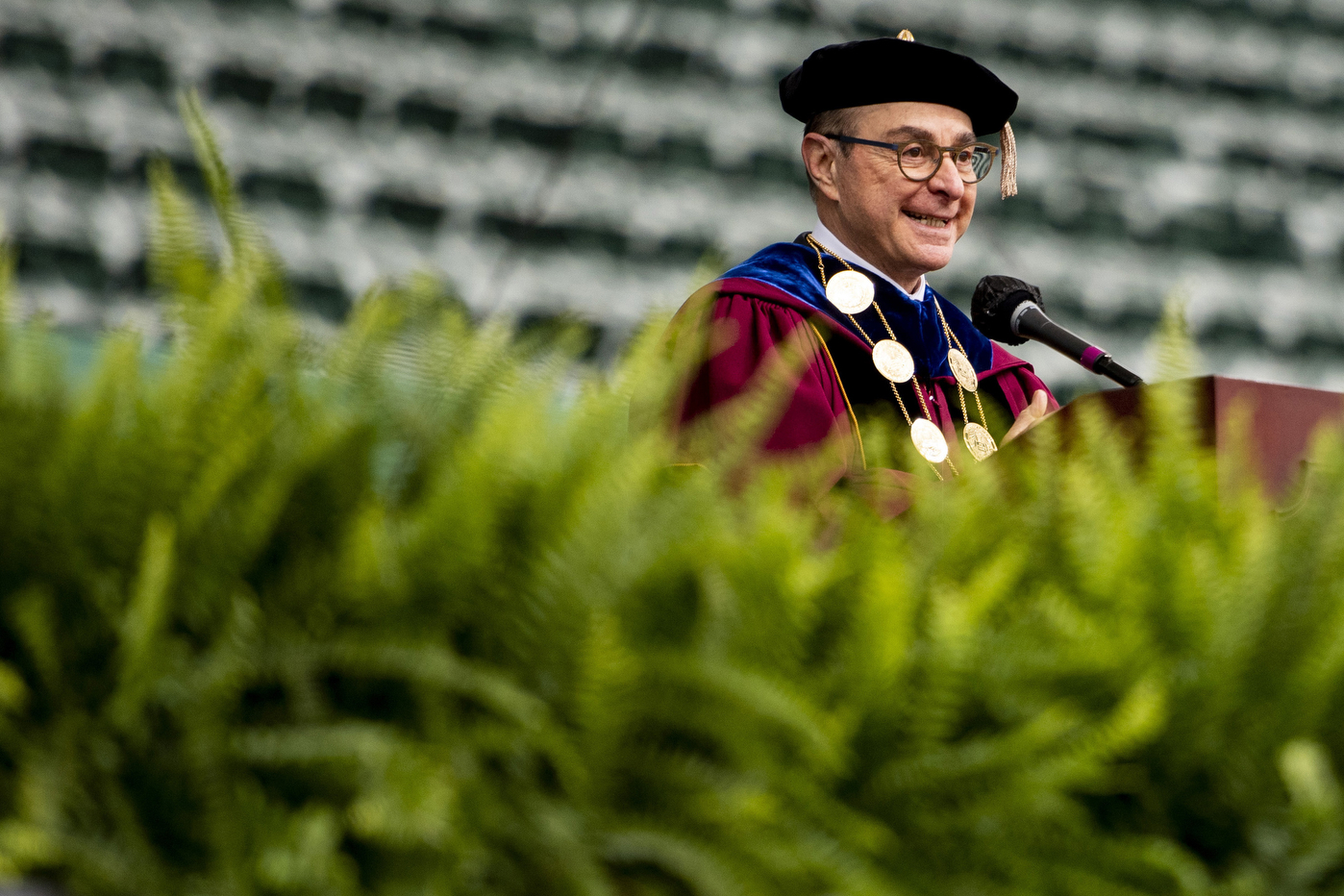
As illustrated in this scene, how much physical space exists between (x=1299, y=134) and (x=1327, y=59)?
0.17m

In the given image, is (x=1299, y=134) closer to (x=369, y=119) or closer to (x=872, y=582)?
(x=369, y=119)

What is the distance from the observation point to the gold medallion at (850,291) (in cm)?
183

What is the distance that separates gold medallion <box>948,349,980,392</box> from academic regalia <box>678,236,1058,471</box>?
0.01 metres

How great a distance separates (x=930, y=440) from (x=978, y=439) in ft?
0.58

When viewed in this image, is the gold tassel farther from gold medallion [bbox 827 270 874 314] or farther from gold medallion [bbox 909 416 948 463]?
gold medallion [bbox 909 416 948 463]

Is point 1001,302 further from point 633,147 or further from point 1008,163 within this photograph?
point 633,147

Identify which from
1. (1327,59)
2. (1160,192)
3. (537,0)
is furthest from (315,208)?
(1327,59)

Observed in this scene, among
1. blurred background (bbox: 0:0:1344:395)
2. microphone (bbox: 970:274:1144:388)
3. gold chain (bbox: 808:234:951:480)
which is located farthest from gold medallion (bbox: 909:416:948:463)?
blurred background (bbox: 0:0:1344:395)

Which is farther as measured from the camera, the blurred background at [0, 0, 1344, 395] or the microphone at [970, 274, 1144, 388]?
the blurred background at [0, 0, 1344, 395]

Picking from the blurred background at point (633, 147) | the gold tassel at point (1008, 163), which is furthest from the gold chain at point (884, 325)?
the blurred background at point (633, 147)

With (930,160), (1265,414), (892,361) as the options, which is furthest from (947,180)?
(1265,414)

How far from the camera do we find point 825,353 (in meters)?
1.75

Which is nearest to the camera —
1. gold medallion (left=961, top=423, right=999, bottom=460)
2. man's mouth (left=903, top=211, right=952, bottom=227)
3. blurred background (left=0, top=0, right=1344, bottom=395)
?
gold medallion (left=961, top=423, right=999, bottom=460)

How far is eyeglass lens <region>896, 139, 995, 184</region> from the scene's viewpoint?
5.98ft
